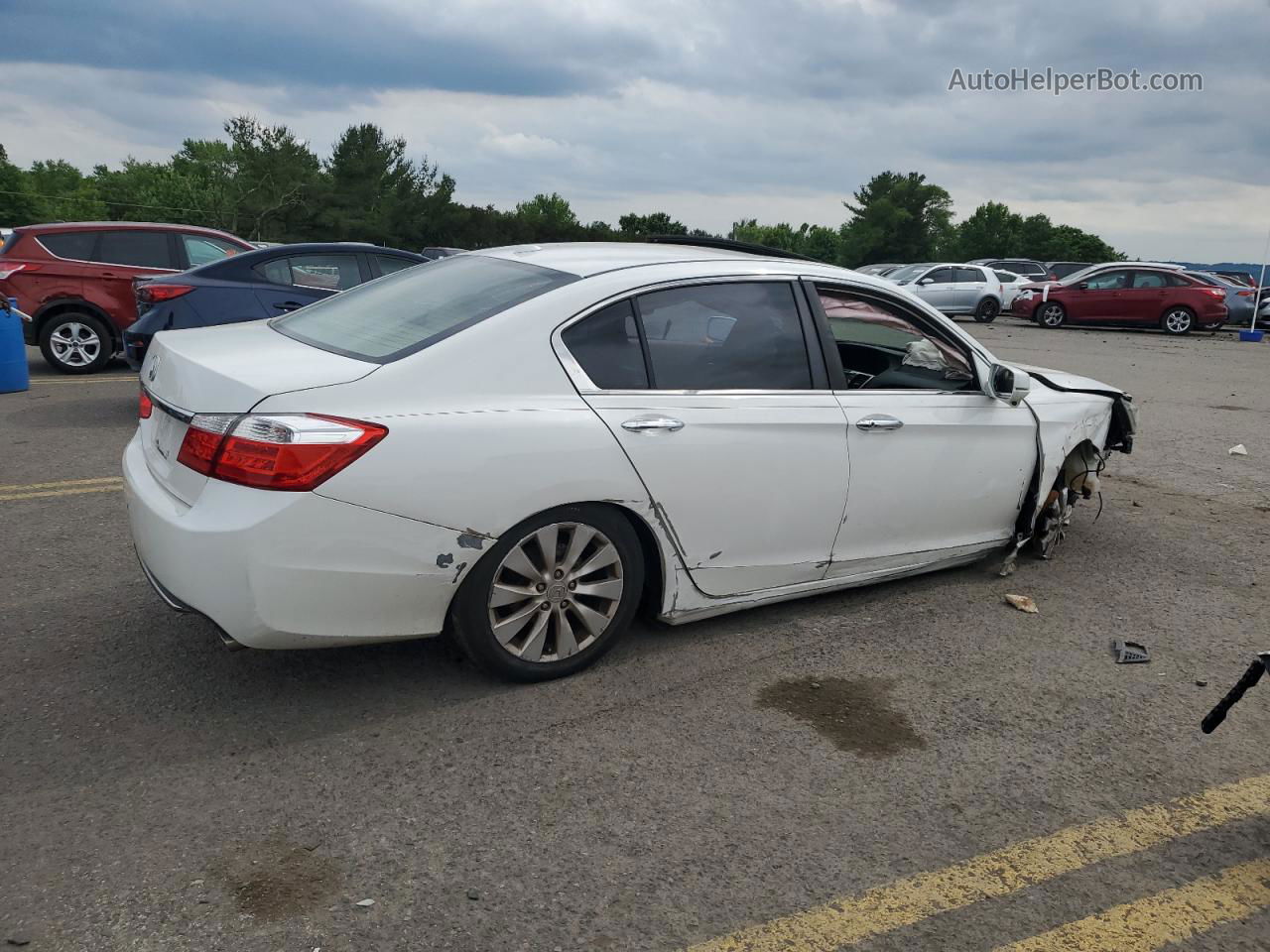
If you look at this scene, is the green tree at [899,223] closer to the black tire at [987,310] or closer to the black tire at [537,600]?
the black tire at [987,310]

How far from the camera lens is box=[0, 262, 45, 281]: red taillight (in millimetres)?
10906

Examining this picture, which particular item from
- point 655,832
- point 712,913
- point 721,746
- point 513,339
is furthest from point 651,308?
point 712,913

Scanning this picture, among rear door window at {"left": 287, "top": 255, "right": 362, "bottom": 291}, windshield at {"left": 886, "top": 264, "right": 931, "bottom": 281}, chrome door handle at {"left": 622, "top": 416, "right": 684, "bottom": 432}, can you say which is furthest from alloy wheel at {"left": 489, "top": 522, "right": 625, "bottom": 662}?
windshield at {"left": 886, "top": 264, "right": 931, "bottom": 281}

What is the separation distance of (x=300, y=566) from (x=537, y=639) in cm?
89

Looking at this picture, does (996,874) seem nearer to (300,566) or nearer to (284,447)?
(300,566)

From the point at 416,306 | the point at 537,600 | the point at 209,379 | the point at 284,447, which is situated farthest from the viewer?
the point at 416,306

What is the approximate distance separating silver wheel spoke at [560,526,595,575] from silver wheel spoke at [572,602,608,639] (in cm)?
15

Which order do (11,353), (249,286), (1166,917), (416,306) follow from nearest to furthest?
(1166,917) → (416,306) → (249,286) → (11,353)

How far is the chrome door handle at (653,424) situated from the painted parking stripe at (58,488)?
401 cm

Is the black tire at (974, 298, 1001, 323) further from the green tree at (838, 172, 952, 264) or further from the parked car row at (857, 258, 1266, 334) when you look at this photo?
the green tree at (838, 172, 952, 264)

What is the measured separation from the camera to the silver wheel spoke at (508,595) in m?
3.53

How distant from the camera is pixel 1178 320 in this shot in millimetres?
24797

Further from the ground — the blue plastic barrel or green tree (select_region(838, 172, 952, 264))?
green tree (select_region(838, 172, 952, 264))

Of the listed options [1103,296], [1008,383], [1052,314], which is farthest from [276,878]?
[1052,314]
